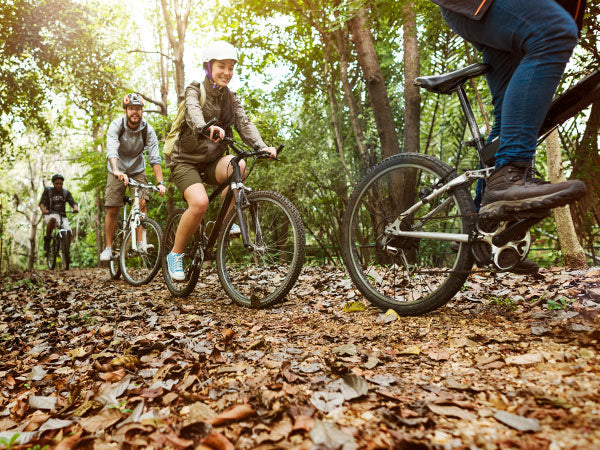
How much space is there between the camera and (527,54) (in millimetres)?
1885

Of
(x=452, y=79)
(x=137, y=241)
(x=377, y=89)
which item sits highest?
(x=377, y=89)

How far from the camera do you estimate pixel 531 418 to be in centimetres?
112

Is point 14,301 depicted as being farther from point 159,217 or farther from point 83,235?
point 83,235

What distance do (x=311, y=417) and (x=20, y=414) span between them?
4.06 feet

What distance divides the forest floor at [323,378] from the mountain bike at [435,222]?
21 cm

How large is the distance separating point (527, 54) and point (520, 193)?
0.67 metres

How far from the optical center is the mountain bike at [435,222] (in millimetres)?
2002

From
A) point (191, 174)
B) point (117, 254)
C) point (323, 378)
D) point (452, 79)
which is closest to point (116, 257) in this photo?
point (117, 254)

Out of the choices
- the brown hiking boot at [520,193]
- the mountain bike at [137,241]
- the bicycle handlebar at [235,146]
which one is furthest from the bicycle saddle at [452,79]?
the mountain bike at [137,241]

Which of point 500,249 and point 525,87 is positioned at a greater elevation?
point 525,87

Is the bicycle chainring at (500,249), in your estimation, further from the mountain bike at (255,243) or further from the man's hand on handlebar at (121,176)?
the man's hand on handlebar at (121,176)

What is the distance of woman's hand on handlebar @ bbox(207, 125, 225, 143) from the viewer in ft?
9.89

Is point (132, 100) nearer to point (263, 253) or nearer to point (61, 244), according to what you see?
point (263, 253)

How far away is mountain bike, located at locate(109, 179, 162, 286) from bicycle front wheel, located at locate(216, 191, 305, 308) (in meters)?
1.61
